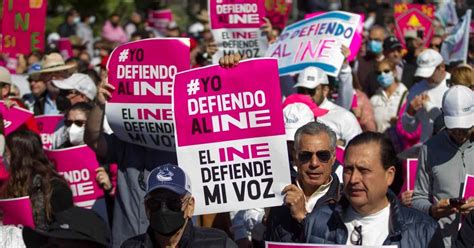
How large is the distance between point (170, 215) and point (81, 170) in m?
4.55

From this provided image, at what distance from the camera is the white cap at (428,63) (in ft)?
40.1

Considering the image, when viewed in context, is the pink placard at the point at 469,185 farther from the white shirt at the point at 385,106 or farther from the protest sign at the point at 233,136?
the white shirt at the point at 385,106

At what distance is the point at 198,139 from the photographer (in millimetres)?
7465

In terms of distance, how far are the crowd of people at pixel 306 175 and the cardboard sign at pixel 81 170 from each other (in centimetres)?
16

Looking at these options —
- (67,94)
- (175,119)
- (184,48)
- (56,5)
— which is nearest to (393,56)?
(67,94)

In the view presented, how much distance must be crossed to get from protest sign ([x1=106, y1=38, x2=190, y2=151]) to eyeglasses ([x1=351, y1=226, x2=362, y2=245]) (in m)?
3.09

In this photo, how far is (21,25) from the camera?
14.4 metres

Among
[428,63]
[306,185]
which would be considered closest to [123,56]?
[306,185]

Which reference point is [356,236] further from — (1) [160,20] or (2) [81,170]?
(1) [160,20]

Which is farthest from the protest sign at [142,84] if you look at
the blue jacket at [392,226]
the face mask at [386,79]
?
the face mask at [386,79]

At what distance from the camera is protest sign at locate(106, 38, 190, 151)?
8.54 m

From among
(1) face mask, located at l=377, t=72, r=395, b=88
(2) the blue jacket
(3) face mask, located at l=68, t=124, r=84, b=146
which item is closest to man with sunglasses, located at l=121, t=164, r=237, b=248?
(2) the blue jacket

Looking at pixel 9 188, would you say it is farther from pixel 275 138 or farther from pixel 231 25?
pixel 231 25

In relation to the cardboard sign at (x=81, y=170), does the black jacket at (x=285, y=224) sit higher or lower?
higher
